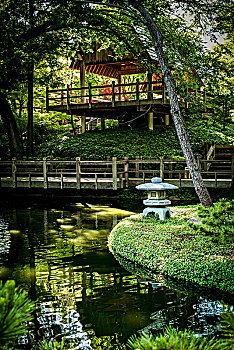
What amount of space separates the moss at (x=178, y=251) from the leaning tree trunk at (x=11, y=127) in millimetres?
11665

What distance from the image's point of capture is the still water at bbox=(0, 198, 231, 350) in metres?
5.27

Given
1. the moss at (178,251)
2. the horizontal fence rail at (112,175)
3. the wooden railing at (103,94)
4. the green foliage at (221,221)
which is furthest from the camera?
the wooden railing at (103,94)

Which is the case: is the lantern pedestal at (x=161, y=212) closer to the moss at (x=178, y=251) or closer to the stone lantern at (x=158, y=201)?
the stone lantern at (x=158, y=201)

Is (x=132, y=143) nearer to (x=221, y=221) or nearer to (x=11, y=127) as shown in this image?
(x=11, y=127)

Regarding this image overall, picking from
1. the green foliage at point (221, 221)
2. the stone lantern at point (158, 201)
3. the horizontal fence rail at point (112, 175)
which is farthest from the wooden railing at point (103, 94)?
the green foliage at point (221, 221)

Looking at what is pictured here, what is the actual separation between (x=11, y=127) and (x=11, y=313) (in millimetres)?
20263

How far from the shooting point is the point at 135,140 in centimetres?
2269

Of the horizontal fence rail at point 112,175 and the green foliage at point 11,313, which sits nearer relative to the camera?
the green foliage at point 11,313

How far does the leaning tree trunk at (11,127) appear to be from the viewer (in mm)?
20188

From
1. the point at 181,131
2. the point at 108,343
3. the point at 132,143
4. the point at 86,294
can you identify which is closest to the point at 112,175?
the point at 132,143

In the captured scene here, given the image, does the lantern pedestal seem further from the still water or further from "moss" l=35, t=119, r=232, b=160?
"moss" l=35, t=119, r=232, b=160

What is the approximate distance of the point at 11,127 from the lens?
2055 cm

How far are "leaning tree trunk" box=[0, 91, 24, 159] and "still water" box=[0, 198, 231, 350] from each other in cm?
954

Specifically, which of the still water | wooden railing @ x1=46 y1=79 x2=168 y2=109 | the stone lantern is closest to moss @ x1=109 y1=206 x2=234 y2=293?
the stone lantern
